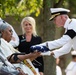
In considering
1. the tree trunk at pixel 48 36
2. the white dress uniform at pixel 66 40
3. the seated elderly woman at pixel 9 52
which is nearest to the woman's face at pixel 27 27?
the tree trunk at pixel 48 36

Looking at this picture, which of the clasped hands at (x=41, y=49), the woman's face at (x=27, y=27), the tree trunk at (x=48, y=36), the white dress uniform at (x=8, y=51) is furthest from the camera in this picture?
the tree trunk at (x=48, y=36)

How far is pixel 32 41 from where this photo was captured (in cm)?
1083

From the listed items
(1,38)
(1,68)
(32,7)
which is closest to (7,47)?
A: (1,38)

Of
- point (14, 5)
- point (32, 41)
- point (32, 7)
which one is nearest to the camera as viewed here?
point (32, 41)

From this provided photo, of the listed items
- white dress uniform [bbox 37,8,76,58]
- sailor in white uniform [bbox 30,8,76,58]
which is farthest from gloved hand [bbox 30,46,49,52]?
white dress uniform [bbox 37,8,76,58]

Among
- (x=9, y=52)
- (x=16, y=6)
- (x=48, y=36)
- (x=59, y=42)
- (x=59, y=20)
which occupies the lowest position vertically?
(x=48, y=36)

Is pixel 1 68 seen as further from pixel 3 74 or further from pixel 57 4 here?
pixel 57 4

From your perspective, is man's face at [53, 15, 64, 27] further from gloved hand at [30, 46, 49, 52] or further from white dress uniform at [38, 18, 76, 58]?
gloved hand at [30, 46, 49, 52]

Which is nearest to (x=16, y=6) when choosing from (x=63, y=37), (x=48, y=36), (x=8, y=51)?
(x=48, y=36)

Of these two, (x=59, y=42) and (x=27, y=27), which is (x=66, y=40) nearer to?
(x=59, y=42)

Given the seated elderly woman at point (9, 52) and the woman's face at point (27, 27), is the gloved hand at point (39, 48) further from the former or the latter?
the woman's face at point (27, 27)

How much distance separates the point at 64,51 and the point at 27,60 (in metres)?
0.77

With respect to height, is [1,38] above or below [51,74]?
above

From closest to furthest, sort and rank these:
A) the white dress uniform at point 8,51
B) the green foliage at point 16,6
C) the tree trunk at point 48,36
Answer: the white dress uniform at point 8,51
the tree trunk at point 48,36
the green foliage at point 16,6
